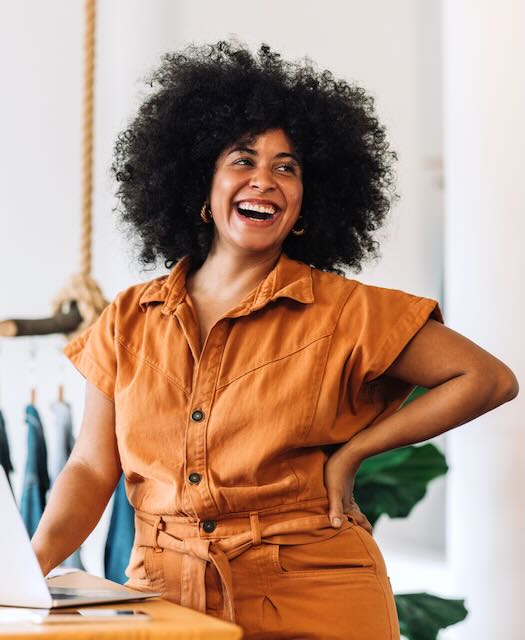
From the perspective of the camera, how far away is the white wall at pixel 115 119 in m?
3.34

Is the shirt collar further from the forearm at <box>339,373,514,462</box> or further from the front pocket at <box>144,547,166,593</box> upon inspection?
the front pocket at <box>144,547,166,593</box>

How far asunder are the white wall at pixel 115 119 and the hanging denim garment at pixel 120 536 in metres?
0.85

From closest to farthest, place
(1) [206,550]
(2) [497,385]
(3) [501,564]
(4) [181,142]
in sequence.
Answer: (1) [206,550], (2) [497,385], (4) [181,142], (3) [501,564]

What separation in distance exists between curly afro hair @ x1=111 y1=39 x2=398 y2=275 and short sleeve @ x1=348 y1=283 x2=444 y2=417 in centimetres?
25

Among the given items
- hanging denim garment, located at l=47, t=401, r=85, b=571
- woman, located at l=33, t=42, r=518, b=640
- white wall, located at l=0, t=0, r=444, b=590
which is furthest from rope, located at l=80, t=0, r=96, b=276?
woman, located at l=33, t=42, r=518, b=640

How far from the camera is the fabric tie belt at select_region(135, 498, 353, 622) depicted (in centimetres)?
170

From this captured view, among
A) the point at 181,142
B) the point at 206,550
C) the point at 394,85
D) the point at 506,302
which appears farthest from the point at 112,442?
the point at 394,85

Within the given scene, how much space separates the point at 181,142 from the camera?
2059 mm

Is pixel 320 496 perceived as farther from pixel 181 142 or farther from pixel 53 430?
pixel 53 430

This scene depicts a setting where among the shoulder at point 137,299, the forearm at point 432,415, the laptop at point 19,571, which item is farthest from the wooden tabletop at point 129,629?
the shoulder at point 137,299

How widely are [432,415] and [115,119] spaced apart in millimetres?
2050

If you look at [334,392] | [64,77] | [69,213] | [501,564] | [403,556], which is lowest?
[403,556]

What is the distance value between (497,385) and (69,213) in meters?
1.95

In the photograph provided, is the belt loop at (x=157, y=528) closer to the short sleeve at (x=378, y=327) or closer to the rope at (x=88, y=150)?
the short sleeve at (x=378, y=327)
